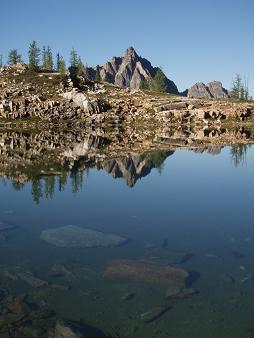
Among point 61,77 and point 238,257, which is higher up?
point 61,77

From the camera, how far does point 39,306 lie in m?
15.4

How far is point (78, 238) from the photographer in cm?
2339

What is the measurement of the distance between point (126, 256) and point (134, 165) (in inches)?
1325

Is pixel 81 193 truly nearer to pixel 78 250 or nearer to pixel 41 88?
pixel 78 250

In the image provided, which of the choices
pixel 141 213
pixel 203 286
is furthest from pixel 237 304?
pixel 141 213

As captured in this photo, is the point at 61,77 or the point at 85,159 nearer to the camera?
the point at 85,159

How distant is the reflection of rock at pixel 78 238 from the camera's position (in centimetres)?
2255

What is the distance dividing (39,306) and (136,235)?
975cm

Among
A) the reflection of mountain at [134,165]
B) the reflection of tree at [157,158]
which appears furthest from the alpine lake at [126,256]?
the reflection of tree at [157,158]

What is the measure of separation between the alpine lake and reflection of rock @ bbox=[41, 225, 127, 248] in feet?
0.18

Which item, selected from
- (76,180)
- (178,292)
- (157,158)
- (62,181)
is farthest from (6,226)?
(157,158)

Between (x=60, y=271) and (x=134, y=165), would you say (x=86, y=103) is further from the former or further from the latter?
(x=60, y=271)

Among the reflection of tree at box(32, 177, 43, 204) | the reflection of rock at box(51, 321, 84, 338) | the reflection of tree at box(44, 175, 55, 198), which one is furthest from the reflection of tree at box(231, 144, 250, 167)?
the reflection of rock at box(51, 321, 84, 338)

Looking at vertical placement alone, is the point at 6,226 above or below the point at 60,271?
above
